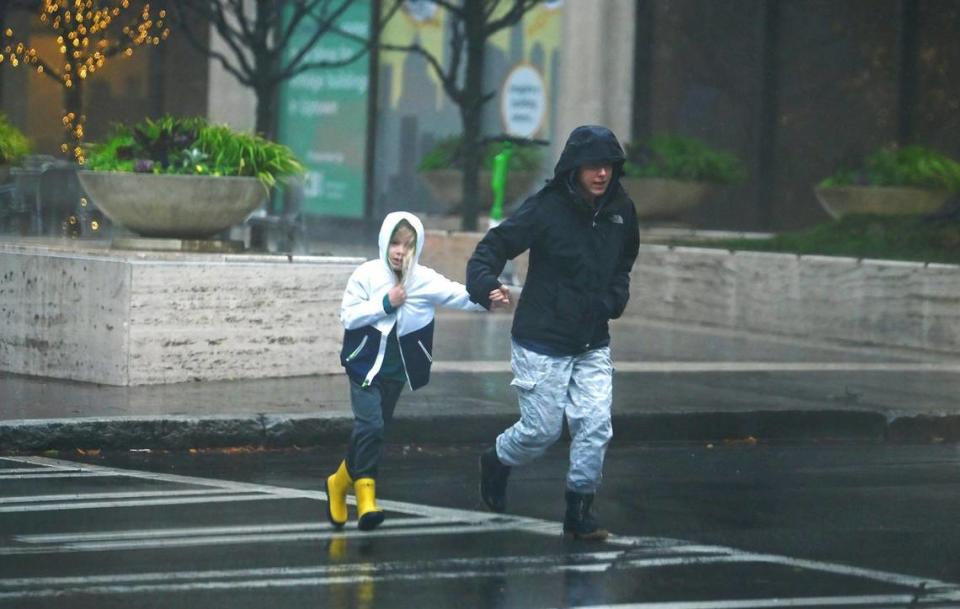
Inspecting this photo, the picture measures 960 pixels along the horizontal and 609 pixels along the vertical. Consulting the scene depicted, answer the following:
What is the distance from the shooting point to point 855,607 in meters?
6.50

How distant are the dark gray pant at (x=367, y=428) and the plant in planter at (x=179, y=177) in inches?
172

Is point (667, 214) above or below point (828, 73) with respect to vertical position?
below

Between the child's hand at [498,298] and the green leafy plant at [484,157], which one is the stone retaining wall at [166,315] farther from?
the green leafy plant at [484,157]

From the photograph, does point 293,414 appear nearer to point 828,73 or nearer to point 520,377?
point 520,377

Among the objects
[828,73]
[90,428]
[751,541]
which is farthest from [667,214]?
[751,541]

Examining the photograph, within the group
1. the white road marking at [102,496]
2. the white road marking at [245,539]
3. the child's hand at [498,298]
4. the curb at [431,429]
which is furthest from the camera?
the curb at [431,429]

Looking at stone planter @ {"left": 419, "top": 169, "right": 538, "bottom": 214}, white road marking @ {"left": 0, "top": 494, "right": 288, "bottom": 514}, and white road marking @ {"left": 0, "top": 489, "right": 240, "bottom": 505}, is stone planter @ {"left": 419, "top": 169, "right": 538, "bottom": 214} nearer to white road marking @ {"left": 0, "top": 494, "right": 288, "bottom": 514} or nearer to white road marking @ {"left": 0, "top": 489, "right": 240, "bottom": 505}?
white road marking @ {"left": 0, "top": 489, "right": 240, "bottom": 505}

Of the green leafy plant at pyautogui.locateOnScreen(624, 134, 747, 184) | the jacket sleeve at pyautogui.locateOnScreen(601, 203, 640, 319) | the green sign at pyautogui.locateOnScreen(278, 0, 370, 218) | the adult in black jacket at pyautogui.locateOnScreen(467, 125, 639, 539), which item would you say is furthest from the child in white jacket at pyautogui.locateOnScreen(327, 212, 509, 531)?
the green sign at pyautogui.locateOnScreen(278, 0, 370, 218)

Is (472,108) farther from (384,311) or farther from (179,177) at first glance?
(384,311)

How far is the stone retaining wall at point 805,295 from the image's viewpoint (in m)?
14.9

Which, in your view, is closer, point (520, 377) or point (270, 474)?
point (520, 377)

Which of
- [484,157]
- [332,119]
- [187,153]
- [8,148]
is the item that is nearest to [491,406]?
[187,153]

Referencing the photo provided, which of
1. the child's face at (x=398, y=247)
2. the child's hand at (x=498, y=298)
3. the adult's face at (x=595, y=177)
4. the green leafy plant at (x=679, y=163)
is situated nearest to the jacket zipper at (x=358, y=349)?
the child's face at (x=398, y=247)

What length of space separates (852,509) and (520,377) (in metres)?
1.90
